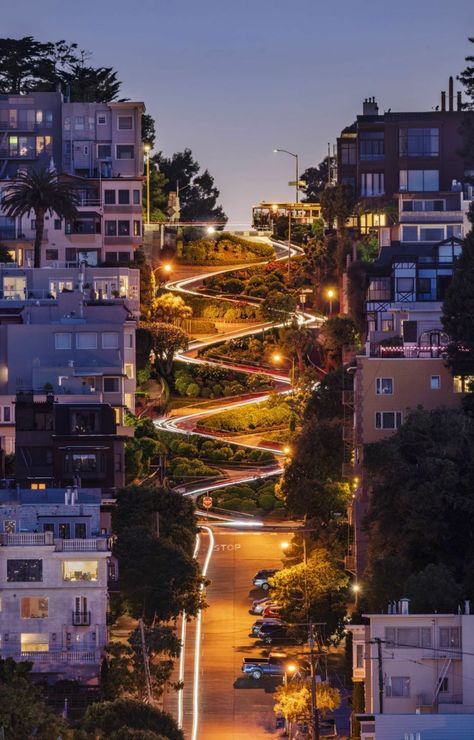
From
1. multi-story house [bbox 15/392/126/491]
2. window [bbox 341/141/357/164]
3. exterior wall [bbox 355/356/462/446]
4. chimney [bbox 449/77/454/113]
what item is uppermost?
chimney [bbox 449/77/454/113]

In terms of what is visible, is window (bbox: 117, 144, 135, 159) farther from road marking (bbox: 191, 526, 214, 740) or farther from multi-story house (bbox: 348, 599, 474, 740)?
multi-story house (bbox: 348, 599, 474, 740)

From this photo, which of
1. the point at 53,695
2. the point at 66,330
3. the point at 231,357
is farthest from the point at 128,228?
the point at 53,695

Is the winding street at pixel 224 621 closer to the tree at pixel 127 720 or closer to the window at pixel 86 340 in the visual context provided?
the window at pixel 86 340

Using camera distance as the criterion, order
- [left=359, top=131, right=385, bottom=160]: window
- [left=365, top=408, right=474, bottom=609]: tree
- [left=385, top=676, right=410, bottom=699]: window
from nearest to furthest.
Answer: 1. [left=385, top=676, right=410, bottom=699]: window
2. [left=365, top=408, right=474, bottom=609]: tree
3. [left=359, top=131, right=385, bottom=160]: window

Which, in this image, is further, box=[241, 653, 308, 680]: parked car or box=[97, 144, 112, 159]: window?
box=[97, 144, 112, 159]: window

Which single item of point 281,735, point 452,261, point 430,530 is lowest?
point 281,735

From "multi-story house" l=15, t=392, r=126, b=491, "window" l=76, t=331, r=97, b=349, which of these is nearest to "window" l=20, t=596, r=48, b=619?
"multi-story house" l=15, t=392, r=126, b=491

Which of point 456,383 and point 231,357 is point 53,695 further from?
point 231,357
